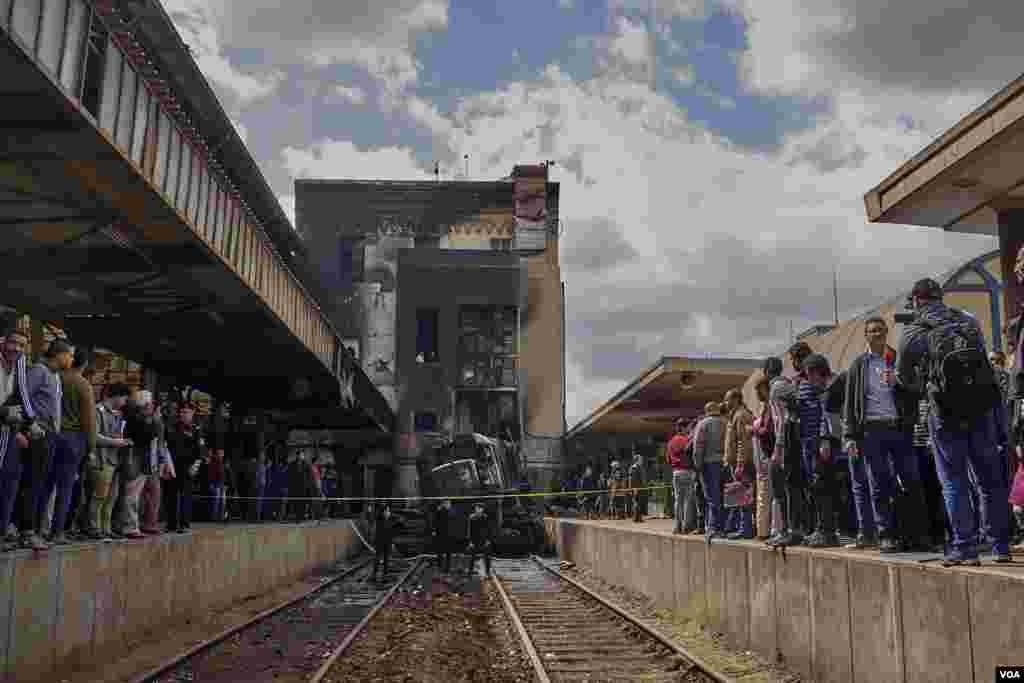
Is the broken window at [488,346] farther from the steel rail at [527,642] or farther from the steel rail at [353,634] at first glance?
the steel rail at [527,642]

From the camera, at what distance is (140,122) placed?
12.5 m

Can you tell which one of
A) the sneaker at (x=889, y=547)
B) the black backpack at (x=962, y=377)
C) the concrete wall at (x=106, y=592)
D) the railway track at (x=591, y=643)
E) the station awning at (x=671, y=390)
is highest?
the station awning at (x=671, y=390)

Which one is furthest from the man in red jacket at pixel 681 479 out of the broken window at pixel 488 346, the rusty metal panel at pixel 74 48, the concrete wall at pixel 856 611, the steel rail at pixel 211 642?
the broken window at pixel 488 346

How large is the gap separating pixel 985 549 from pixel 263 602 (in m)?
12.5

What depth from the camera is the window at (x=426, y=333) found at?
171 ft

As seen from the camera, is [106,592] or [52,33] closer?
[52,33]

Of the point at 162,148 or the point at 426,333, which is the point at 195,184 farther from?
the point at 426,333

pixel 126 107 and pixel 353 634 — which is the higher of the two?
pixel 126 107

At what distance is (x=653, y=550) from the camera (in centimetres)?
1410

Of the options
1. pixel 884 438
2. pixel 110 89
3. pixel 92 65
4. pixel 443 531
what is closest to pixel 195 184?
pixel 110 89

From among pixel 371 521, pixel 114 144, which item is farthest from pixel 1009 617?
pixel 371 521

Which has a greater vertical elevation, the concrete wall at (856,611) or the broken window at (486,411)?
the broken window at (486,411)

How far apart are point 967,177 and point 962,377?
9.00 metres

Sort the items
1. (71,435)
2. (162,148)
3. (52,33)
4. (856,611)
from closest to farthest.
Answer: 1. (856,611)
2. (71,435)
3. (52,33)
4. (162,148)
